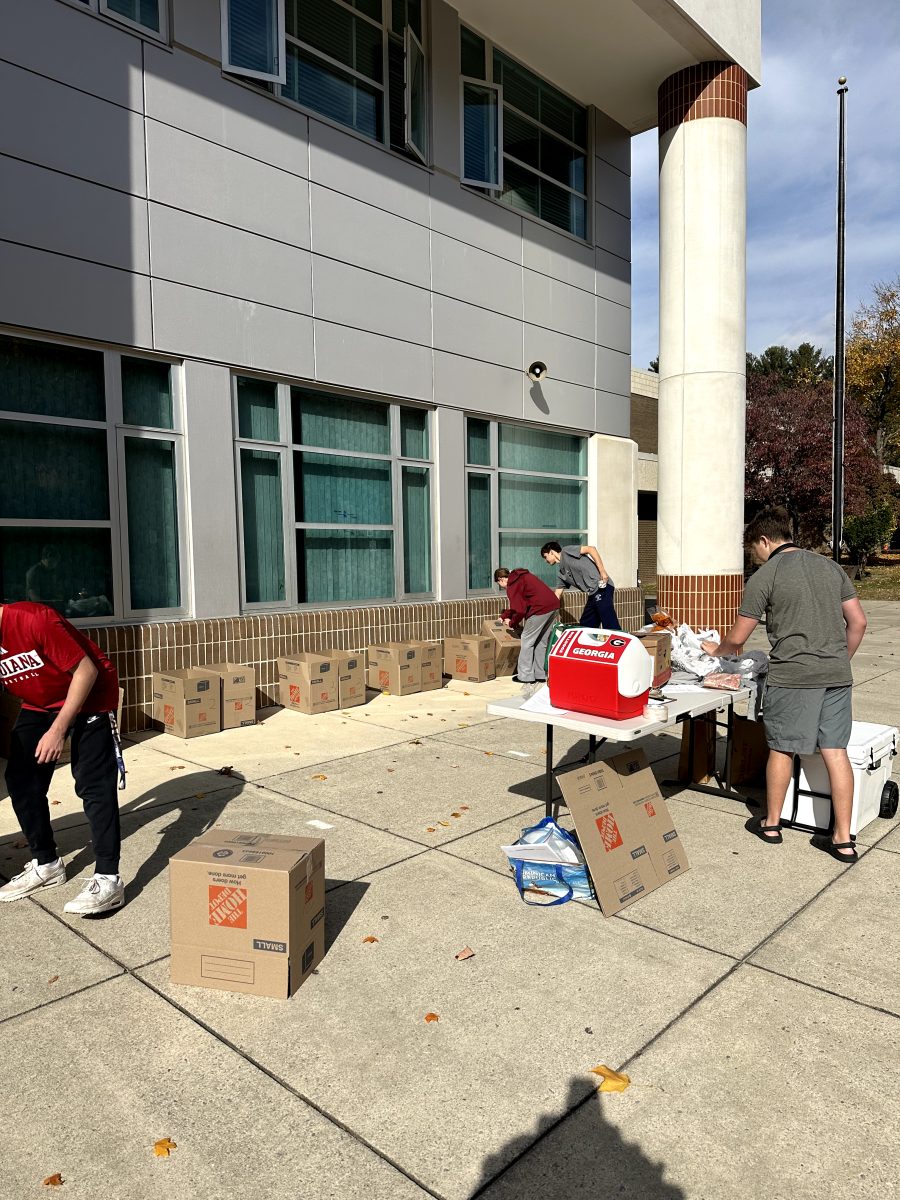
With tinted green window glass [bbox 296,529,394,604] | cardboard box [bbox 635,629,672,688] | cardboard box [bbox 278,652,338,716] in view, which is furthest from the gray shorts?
tinted green window glass [bbox 296,529,394,604]

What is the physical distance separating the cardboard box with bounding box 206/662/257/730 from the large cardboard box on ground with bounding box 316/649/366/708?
3.45ft

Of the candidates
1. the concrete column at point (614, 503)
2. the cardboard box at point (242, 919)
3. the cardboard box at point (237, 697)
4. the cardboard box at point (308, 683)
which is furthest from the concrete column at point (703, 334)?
the cardboard box at point (242, 919)

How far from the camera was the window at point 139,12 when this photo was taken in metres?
7.68

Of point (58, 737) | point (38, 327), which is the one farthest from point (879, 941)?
point (38, 327)

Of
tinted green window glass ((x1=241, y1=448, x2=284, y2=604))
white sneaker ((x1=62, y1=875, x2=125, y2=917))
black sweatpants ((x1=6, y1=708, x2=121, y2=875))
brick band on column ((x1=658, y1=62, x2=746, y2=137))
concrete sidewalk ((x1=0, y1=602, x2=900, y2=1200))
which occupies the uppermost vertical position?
brick band on column ((x1=658, y1=62, x2=746, y2=137))

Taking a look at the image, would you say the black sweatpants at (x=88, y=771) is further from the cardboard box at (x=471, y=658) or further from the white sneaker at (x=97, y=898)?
the cardboard box at (x=471, y=658)

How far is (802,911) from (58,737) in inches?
145

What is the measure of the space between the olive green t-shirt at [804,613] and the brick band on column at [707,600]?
8337 millimetres

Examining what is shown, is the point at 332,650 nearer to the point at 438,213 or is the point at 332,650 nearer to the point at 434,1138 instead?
the point at 438,213

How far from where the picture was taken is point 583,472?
1387 centimetres

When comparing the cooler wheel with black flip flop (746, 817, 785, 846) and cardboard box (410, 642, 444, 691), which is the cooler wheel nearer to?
black flip flop (746, 817, 785, 846)

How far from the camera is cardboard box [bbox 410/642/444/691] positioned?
399 inches

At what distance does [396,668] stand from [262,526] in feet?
7.33

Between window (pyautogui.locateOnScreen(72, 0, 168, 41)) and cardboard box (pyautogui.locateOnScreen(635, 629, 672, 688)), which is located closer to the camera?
cardboard box (pyautogui.locateOnScreen(635, 629, 672, 688))
